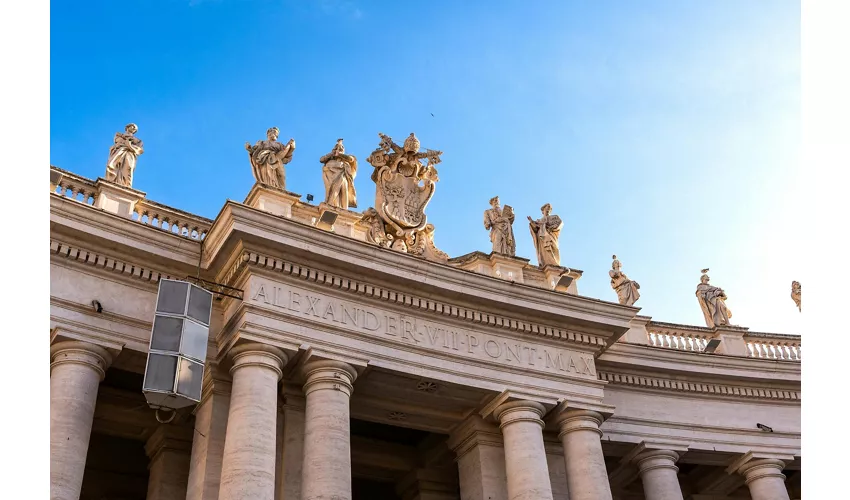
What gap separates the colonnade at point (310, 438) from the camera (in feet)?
56.3

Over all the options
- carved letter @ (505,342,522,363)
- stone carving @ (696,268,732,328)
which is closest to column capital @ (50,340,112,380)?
carved letter @ (505,342,522,363)

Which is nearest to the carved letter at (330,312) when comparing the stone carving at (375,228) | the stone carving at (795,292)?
the stone carving at (375,228)

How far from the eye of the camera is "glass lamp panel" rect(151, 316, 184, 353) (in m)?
17.9

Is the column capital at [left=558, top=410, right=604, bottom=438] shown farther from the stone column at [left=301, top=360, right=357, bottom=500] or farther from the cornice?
the stone column at [left=301, top=360, right=357, bottom=500]

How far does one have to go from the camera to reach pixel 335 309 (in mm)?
20234

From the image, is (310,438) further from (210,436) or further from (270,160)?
(270,160)

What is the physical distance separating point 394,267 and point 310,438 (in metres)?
4.56

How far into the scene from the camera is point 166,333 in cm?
1808

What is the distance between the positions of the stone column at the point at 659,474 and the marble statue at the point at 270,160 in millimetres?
12498

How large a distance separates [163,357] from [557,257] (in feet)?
40.0

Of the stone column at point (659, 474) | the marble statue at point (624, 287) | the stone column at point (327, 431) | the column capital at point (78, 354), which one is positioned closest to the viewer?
the stone column at point (327, 431)

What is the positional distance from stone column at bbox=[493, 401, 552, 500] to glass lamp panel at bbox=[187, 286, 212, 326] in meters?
7.46

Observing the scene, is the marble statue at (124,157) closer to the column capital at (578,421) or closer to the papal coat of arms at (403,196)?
the papal coat of arms at (403,196)

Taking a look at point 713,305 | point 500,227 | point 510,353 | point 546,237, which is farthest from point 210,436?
point 713,305
